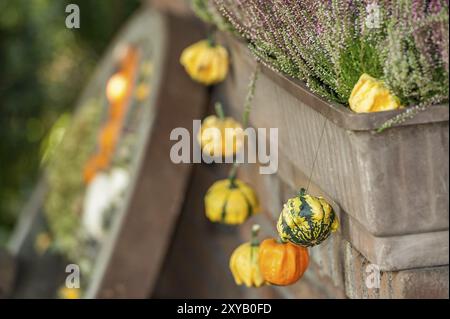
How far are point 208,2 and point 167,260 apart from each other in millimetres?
1008

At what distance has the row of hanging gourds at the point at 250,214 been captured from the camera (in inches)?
66.9

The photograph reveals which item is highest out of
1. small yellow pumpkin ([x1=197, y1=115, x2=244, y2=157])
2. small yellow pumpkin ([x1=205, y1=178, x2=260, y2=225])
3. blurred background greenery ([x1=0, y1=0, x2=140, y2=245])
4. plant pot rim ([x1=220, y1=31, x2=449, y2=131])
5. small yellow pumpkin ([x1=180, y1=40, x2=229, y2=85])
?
blurred background greenery ([x1=0, y1=0, x2=140, y2=245])

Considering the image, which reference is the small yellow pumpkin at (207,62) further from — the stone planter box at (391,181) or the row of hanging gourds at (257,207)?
the stone planter box at (391,181)

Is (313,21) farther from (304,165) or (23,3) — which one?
(23,3)

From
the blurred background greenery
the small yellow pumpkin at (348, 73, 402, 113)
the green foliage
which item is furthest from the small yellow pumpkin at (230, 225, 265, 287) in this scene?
the blurred background greenery

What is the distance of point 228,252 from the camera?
117 inches

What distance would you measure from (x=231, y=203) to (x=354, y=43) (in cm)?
77

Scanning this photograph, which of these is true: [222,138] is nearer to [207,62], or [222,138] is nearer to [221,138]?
[221,138]

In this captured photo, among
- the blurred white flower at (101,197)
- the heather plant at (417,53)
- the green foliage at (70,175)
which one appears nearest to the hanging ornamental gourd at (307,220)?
the heather plant at (417,53)

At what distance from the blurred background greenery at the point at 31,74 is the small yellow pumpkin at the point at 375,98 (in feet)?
13.9

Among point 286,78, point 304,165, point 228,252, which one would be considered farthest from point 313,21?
point 228,252

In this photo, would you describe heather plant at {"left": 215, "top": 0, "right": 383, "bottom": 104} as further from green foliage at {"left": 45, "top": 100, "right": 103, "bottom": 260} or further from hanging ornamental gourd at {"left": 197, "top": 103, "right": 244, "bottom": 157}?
green foliage at {"left": 45, "top": 100, "right": 103, "bottom": 260}

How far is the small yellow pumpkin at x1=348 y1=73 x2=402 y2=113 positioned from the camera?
1.57 meters

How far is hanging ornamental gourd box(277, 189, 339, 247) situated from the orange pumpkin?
16cm
